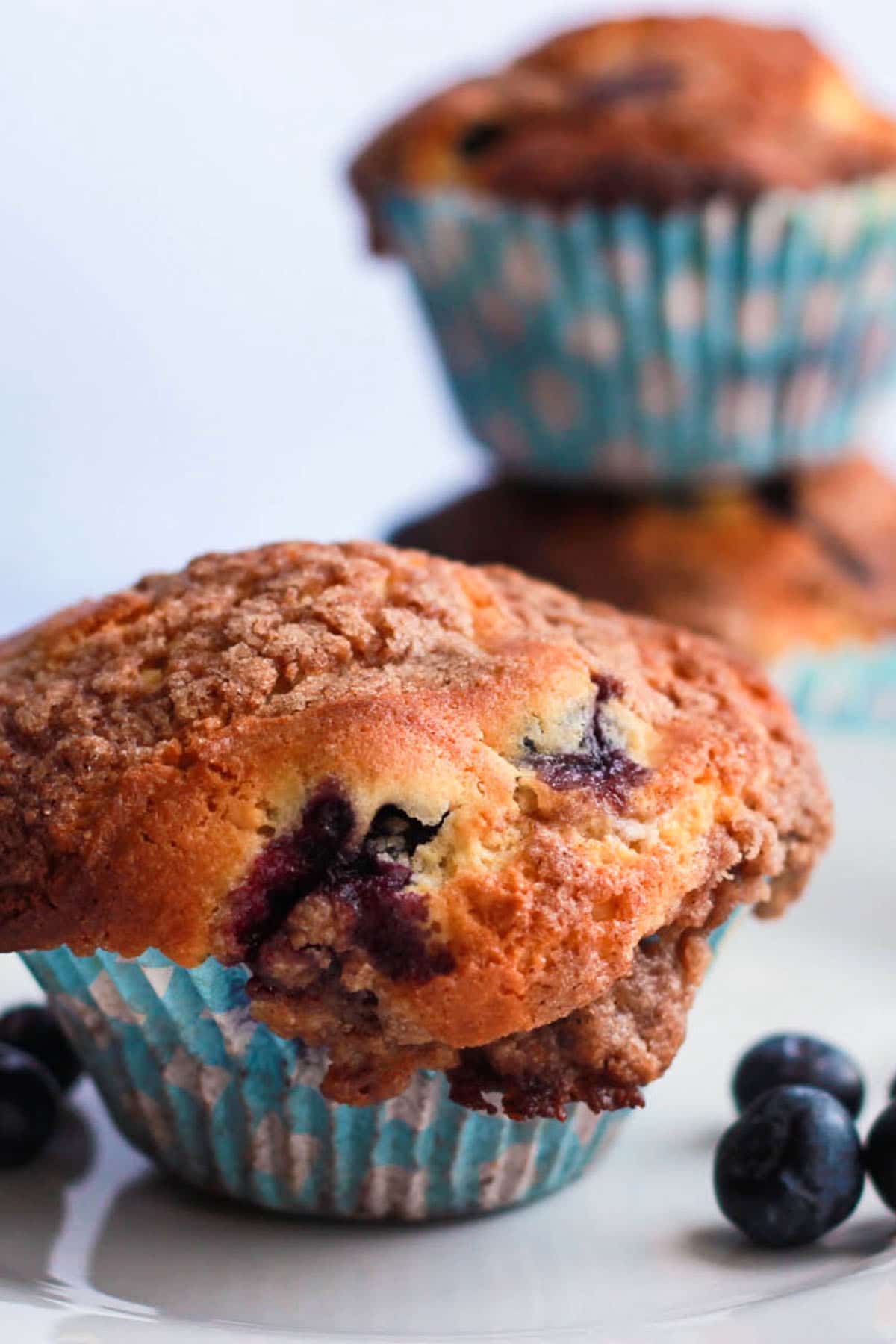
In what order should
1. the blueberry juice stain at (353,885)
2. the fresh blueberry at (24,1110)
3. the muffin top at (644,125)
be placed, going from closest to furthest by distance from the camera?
the blueberry juice stain at (353,885) < the fresh blueberry at (24,1110) < the muffin top at (644,125)

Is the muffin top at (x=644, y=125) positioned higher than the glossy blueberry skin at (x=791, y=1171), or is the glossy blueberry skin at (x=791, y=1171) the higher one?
the muffin top at (x=644, y=125)

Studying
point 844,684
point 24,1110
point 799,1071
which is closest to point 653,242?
point 844,684

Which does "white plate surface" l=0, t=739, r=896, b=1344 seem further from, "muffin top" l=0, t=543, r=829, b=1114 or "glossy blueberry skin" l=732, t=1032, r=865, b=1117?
"muffin top" l=0, t=543, r=829, b=1114

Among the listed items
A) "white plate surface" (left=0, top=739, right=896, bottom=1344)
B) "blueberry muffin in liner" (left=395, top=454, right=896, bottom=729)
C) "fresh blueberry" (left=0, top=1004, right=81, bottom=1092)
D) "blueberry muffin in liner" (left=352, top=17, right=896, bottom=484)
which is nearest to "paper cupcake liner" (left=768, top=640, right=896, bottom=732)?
"blueberry muffin in liner" (left=395, top=454, right=896, bottom=729)

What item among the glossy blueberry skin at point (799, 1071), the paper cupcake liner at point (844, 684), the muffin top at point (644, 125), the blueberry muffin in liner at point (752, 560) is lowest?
the paper cupcake liner at point (844, 684)

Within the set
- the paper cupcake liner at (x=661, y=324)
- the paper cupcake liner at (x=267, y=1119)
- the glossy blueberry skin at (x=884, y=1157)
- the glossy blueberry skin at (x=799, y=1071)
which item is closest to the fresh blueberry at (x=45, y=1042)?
the paper cupcake liner at (x=267, y=1119)

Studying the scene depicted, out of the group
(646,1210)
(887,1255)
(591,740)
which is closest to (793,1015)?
(646,1210)

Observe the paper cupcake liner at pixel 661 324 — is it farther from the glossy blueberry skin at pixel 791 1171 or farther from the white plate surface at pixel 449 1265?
the glossy blueberry skin at pixel 791 1171

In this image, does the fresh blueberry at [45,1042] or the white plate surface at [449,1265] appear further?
the fresh blueberry at [45,1042]
